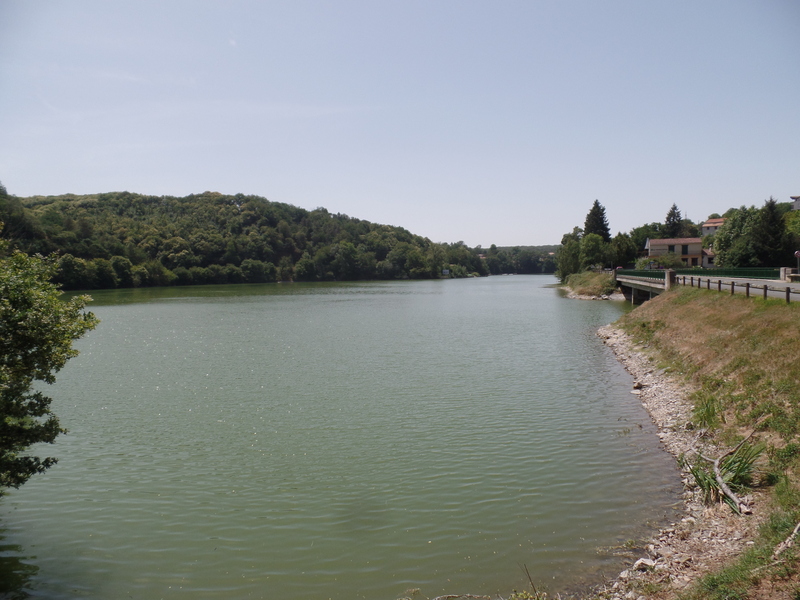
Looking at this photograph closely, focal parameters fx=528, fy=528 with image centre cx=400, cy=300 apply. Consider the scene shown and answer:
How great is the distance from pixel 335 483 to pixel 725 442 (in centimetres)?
982

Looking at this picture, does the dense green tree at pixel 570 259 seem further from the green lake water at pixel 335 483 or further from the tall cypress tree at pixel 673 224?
the green lake water at pixel 335 483

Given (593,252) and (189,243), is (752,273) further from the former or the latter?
(189,243)

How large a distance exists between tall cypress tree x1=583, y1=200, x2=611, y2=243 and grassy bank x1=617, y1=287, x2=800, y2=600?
3623 inches

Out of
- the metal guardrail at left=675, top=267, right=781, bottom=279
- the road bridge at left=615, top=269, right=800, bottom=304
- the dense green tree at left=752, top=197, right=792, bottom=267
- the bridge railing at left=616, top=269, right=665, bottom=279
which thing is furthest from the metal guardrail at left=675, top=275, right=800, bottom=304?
the dense green tree at left=752, top=197, right=792, bottom=267

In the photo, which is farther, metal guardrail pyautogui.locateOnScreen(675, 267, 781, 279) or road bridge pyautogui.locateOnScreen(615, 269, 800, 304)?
metal guardrail pyautogui.locateOnScreen(675, 267, 781, 279)

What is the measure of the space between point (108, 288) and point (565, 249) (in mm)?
100065

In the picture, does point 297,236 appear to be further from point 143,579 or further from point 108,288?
point 143,579

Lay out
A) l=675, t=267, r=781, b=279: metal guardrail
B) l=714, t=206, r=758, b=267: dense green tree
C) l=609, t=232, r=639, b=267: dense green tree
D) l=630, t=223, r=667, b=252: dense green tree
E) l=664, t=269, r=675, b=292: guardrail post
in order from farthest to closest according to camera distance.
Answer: l=630, t=223, r=667, b=252: dense green tree
l=609, t=232, r=639, b=267: dense green tree
l=714, t=206, r=758, b=267: dense green tree
l=675, t=267, r=781, b=279: metal guardrail
l=664, t=269, r=675, b=292: guardrail post

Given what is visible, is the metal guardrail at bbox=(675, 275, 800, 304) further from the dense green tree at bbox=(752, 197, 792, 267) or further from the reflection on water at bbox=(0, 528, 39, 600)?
the dense green tree at bbox=(752, 197, 792, 267)

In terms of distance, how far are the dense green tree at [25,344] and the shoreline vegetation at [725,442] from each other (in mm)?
9405

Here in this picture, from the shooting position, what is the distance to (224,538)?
10.3 meters

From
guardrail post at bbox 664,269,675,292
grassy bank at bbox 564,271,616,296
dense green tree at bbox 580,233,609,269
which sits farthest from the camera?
dense green tree at bbox 580,233,609,269

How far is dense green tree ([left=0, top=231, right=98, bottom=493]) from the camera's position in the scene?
9.36m

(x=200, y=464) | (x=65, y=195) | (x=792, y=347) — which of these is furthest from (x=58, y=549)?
(x=65, y=195)
